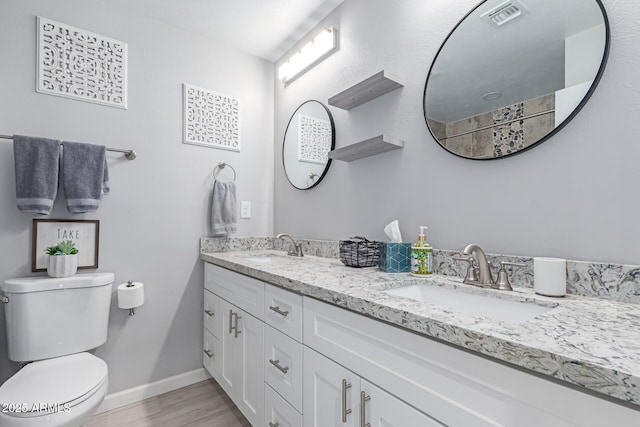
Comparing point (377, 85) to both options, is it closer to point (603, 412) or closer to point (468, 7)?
point (468, 7)

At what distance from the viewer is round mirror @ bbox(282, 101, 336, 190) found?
1923 millimetres

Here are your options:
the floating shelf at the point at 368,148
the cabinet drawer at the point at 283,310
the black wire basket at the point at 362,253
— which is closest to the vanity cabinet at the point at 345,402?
the cabinet drawer at the point at 283,310

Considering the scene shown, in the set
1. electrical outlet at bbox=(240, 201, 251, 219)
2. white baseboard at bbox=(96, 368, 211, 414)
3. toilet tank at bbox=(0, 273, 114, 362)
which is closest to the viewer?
toilet tank at bbox=(0, 273, 114, 362)

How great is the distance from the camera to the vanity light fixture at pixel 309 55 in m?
1.87

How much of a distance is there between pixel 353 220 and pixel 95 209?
1404 millimetres

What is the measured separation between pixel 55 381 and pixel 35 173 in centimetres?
97

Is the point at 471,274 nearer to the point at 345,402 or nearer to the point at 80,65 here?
the point at 345,402

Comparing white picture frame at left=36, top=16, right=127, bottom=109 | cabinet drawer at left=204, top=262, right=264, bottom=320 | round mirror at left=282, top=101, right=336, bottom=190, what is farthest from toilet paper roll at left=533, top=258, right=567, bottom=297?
white picture frame at left=36, top=16, right=127, bottom=109

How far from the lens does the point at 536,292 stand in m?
0.92

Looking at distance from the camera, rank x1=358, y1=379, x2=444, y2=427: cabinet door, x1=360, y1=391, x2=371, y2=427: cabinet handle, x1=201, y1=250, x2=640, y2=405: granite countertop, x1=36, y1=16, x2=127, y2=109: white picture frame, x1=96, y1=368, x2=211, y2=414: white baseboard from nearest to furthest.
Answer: x1=201, y1=250, x2=640, y2=405: granite countertop < x1=358, y1=379, x2=444, y2=427: cabinet door < x1=360, y1=391, x2=371, y2=427: cabinet handle < x1=36, y1=16, x2=127, y2=109: white picture frame < x1=96, y1=368, x2=211, y2=414: white baseboard

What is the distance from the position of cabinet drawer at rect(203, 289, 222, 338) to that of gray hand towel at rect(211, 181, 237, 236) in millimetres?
431

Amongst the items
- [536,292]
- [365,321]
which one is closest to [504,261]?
[536,292]

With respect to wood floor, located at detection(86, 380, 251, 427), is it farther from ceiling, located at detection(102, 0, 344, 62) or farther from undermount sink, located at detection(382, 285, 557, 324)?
ceiling, located at detection(102, 0, 344, 62)

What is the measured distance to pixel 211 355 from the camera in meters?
1.91
